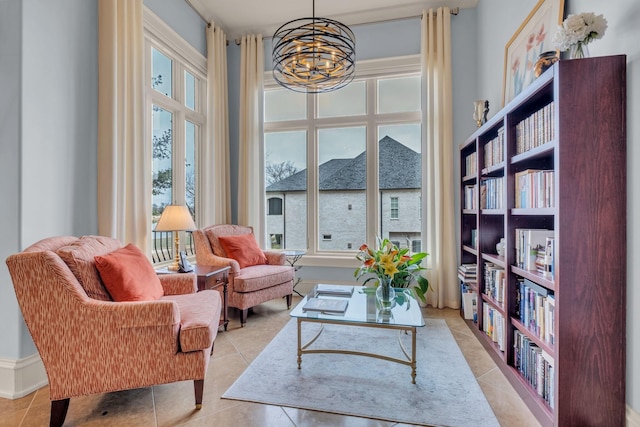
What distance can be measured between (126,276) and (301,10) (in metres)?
3.53

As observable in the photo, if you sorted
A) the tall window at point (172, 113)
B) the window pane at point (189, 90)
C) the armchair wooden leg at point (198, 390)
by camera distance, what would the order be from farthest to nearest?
the window pane at point (189, 90), the tall window at point (172, 113), the armchair wooden leg at point (198, 390)

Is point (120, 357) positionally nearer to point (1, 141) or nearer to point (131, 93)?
point (1, 141)

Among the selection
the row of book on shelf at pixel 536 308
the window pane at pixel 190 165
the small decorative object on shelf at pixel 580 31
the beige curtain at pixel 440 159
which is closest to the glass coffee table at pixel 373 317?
the row of book on shelf at pixel 536 308

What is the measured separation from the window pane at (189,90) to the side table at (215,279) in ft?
6.75

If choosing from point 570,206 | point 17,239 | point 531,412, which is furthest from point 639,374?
point 17,239

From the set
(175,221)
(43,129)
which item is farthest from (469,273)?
(43,129)

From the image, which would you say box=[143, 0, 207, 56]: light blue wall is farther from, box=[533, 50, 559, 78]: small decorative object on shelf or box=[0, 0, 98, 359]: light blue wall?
box=[533, 50, 559, 78]: small decorative object on shelf

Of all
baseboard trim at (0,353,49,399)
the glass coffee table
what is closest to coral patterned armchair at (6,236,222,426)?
baseboard trim at (0,353,49,399)

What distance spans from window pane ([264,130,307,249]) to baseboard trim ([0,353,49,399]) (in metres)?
2.77

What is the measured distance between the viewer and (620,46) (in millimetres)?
1607

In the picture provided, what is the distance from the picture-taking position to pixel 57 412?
1672 millimetres

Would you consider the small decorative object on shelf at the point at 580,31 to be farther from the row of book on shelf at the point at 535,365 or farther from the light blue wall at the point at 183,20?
the light blue wall at the point at 183,20

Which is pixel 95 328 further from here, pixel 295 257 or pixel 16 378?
pixel 295 257

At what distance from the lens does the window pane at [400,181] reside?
161 inches
